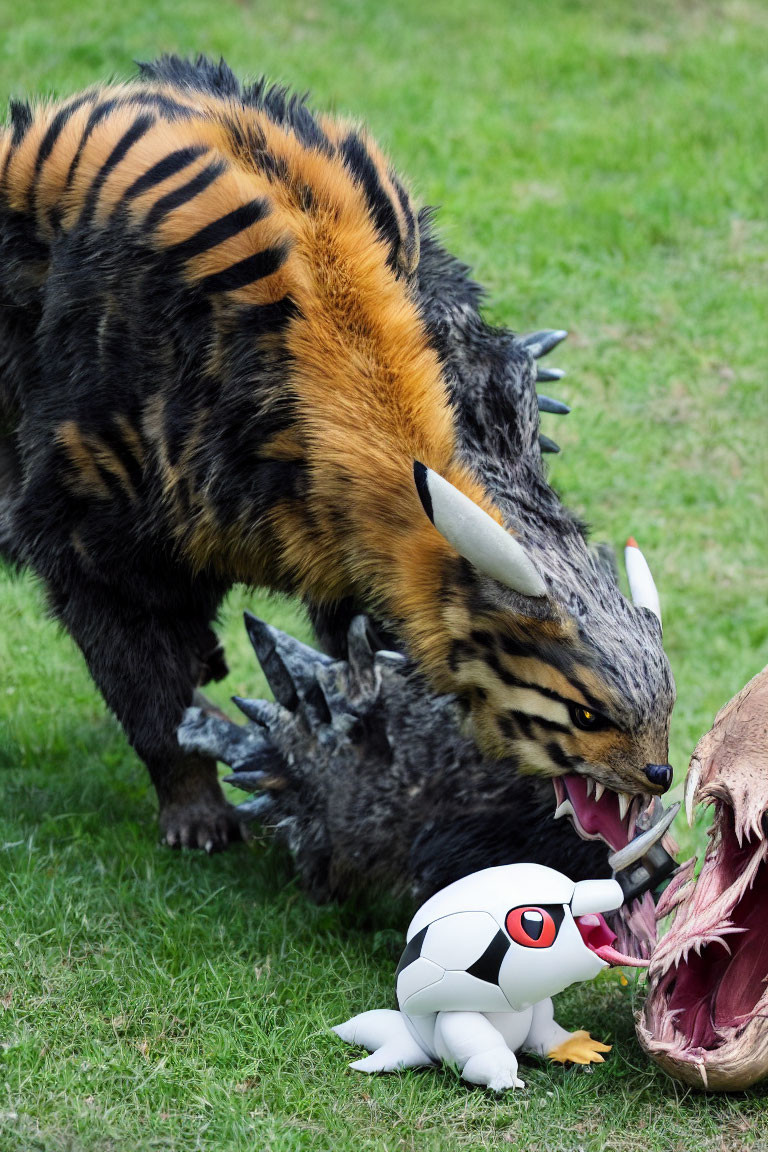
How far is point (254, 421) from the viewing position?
3.93 metres

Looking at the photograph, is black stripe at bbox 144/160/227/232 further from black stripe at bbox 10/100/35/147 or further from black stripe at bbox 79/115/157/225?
black stripe at bbox 10/100/35/147

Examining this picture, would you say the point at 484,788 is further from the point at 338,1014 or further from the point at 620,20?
the point at 620,20

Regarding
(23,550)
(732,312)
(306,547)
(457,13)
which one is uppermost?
(457,13)

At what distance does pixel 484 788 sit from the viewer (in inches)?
157

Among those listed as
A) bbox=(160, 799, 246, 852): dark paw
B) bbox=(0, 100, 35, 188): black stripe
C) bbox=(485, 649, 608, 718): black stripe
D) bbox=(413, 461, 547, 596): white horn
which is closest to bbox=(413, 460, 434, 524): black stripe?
bbox=(413, 461, 547, 596): white horn

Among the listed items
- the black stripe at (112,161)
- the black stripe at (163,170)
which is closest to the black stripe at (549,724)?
the black stripe at (163,170)

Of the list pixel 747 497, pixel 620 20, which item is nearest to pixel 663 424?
pixel 747 497

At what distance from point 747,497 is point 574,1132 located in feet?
14.2

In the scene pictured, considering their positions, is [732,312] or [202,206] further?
[732,312]

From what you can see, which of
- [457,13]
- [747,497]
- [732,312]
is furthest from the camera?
[457,13]

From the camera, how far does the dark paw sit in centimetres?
477

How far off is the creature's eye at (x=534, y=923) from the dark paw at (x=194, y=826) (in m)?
1.63

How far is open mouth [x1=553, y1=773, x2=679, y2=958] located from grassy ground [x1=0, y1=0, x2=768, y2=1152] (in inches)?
9.6

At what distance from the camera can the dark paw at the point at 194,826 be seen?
4766mm
